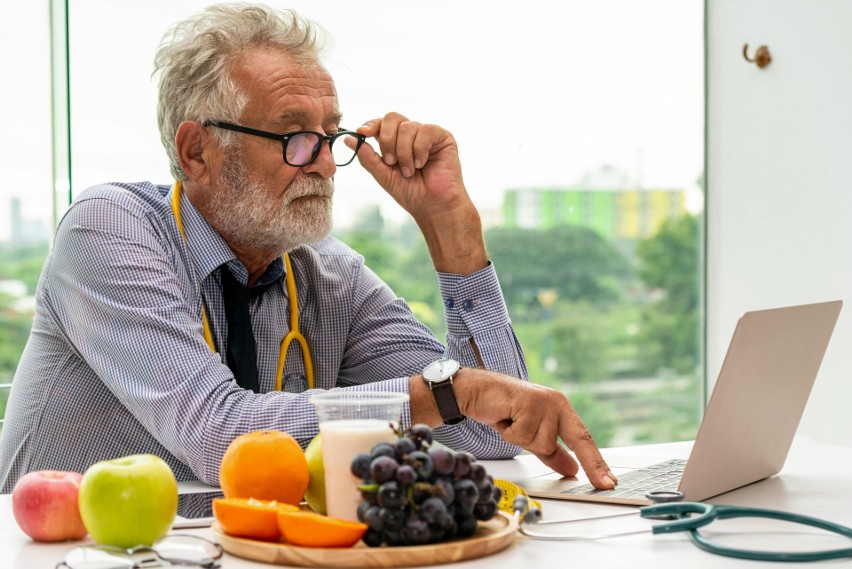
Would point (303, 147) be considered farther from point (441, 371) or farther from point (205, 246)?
point (441, 371)

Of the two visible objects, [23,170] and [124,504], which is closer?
[124,504]

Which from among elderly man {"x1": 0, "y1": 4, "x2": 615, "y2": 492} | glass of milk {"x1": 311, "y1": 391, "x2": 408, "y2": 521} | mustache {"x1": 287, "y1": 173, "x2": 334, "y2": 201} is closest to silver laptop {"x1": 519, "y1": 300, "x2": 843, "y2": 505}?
elderly man {"x1": 0, "y1": 4, "x2": 615, "y2": 492}

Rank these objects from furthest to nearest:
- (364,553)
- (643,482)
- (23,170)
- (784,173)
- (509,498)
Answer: (784,173) < (23,170) < (643,482) < (509,498) < (364,553)

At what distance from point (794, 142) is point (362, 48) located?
4.81ft

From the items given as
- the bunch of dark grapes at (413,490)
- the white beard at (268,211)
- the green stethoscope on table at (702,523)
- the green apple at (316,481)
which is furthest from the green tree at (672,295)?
the bunch of dark grapes at (413,490)

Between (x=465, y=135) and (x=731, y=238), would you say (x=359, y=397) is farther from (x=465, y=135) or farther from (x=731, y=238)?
(x=731, y=238)

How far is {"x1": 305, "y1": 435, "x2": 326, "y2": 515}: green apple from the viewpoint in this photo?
110 cm

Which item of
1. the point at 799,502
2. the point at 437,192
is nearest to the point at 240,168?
the point at 437,192

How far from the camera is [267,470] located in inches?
42.9

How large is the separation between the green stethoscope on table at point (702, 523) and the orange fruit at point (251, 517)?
0.25 m

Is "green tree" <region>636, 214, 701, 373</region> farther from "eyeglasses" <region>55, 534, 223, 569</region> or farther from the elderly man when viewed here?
"eyeglasses" <region>55, 534, 223, 569</region>

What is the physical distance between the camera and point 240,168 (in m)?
1.96

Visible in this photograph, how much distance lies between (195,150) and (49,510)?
108cm

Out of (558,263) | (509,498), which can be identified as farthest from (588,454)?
(558,263)
